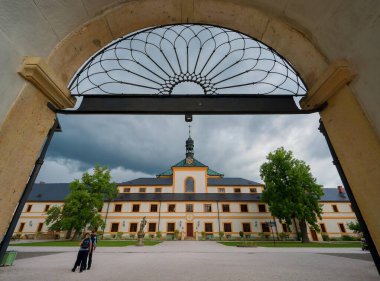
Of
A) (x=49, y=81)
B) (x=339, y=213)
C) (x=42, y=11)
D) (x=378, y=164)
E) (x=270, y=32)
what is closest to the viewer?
(x=378, y=164)

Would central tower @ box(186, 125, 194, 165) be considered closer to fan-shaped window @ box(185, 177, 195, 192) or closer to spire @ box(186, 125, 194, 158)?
spire @ box(186, 125, 194, 158)

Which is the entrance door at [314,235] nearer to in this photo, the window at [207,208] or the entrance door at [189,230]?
the window at [207,208]

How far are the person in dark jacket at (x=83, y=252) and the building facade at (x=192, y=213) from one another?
24839 millimetres

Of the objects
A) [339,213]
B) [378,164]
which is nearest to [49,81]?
[378,164]

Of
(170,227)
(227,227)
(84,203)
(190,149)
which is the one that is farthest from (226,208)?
(84,203)

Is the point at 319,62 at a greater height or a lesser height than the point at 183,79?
lesser

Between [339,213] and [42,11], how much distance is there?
41348mm

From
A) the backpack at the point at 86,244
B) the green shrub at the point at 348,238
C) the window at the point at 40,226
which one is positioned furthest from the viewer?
the window at the point at 40,226

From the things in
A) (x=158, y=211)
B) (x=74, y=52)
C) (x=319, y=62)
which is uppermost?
(x=158, y=211)

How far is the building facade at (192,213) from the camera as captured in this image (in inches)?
1211

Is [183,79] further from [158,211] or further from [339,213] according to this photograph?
[339,213]

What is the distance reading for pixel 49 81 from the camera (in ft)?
6.92

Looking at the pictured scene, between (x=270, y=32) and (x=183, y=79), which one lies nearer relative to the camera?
(x=270, y=32)

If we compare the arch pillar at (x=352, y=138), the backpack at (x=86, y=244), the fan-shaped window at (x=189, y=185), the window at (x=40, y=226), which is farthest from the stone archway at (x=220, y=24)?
the window at (x=40, y=226)
